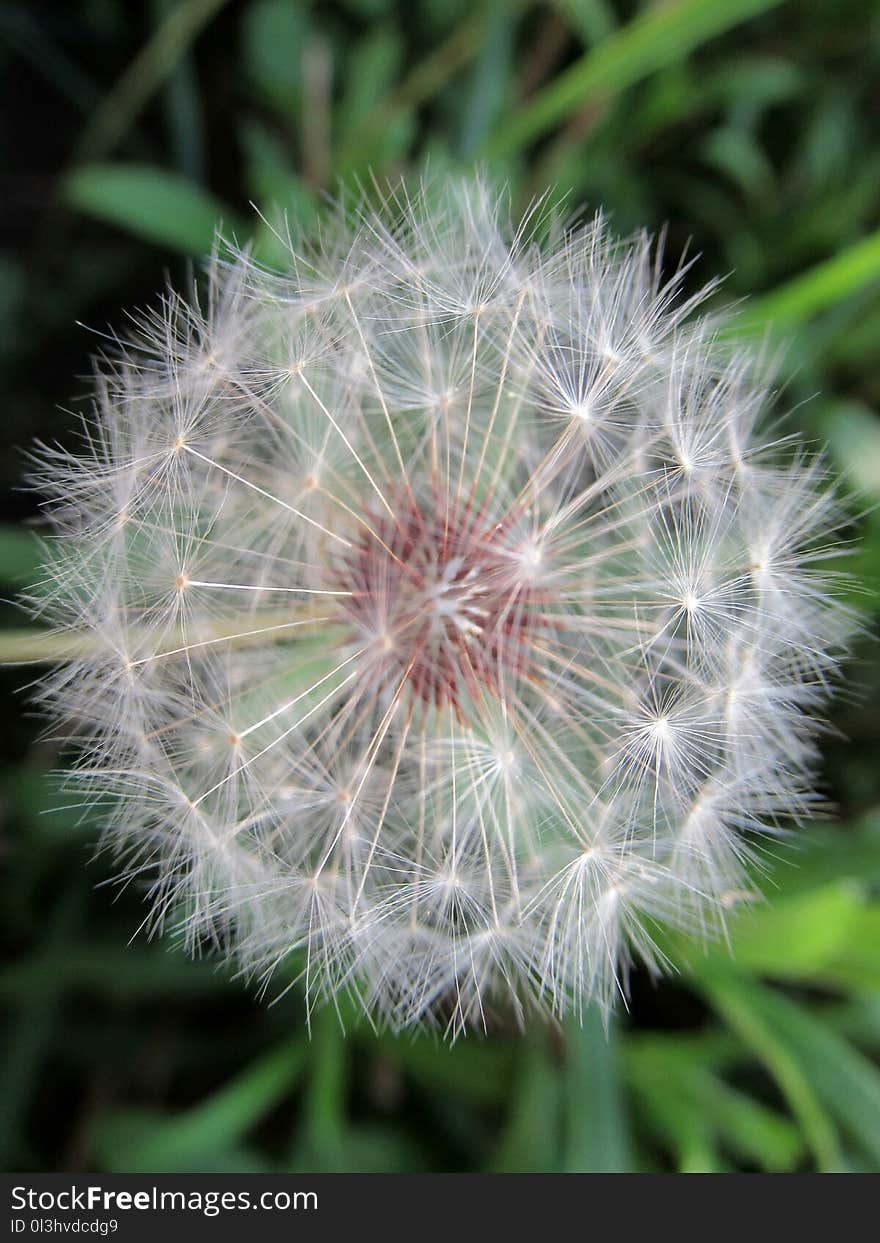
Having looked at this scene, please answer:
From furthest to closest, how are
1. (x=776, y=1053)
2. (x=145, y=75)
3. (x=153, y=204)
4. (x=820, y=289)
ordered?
(x=145, y=75) → (x=153, y=204) → (x=776, y=1053) → (x=820, y=289)

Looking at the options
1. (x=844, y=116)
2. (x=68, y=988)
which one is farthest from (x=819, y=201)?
(x=68, y=988)

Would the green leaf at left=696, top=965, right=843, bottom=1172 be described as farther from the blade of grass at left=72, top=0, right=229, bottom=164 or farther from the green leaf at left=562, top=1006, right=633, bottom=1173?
the blade of grass at left=72, top=0, right=229, bottom=164

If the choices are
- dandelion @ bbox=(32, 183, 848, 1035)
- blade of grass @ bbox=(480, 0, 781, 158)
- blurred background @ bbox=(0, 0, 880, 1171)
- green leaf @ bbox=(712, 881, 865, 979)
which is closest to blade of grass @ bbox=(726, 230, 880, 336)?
blurred background @ bbox=(0, 0, 880, 1171)

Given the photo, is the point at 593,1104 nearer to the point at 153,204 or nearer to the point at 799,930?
the point at 799,930

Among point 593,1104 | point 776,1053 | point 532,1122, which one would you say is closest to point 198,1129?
point 532,1122

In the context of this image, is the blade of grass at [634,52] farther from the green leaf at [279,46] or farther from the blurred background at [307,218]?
the green leaf at [279,46]

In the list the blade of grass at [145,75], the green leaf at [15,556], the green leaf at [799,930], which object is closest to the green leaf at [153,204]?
the blade of grass at [145,75]
